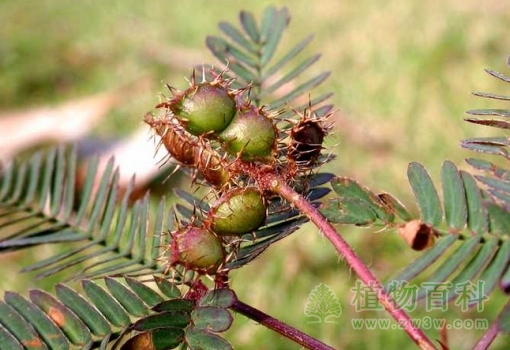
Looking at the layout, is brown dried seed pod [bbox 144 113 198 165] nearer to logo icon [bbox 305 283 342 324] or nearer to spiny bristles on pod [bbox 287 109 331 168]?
spiny bristles on pod [bbox 287 109 331 168]

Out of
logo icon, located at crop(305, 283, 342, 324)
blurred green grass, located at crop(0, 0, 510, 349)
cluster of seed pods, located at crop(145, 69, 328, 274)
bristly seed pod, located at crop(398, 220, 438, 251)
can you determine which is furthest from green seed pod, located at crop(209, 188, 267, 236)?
blurred green grass, located at crop(0, 0, 510, 349)

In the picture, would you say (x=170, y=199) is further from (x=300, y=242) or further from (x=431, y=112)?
(x=431, y=112)

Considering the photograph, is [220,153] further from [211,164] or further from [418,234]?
[418,234]

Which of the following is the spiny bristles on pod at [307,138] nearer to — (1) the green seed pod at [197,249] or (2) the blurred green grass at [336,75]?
(1) the green seed pod at [197,249]

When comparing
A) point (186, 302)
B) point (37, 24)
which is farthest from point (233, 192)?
point (37, 24)

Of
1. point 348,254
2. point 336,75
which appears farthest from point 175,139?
point 336,75

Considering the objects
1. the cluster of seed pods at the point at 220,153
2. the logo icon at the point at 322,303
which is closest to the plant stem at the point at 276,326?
the cluster of seed pods at the point at 220,153

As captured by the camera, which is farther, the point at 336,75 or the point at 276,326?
the point at 336,75
